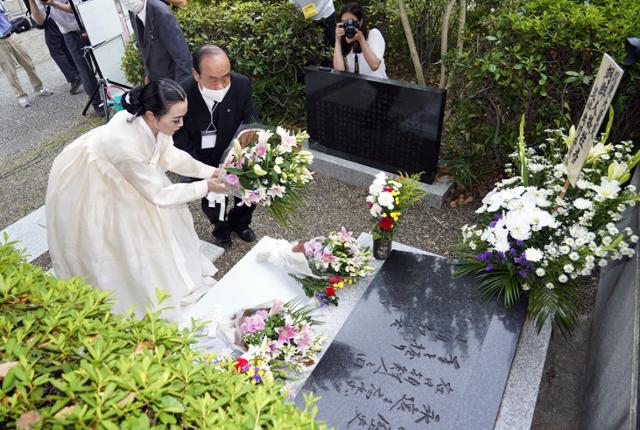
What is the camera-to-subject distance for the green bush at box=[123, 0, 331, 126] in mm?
5559

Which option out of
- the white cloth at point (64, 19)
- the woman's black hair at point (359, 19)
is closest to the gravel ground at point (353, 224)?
the woman's black hair at point (359, 19)

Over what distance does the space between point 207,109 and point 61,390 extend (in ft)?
9.08

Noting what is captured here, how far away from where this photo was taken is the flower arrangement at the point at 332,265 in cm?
344

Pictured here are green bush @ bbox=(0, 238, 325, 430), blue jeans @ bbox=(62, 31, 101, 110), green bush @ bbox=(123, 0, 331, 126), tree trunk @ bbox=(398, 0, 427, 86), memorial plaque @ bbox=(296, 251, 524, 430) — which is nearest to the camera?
green bush @ bbox=(0, 238, 325, 430)

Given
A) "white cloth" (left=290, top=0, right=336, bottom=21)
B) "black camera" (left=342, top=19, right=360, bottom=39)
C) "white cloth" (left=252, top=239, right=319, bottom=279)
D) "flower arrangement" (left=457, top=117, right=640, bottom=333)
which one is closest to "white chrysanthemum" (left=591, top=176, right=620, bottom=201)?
"flower arrangement" (left=457, top=117, right=640, bottom=333)

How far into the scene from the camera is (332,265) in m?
3.44

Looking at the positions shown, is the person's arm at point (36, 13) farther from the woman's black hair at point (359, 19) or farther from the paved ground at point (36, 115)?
the woman's black hair at point (359, 19)

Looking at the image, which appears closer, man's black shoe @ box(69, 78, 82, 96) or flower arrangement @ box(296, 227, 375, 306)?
flower arrangement @ box(296, 227, 375, 306)

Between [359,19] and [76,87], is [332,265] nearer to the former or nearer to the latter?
[359,19]

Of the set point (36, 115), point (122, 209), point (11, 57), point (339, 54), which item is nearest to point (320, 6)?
point (339, 54)

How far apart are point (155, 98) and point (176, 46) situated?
2.10 meters

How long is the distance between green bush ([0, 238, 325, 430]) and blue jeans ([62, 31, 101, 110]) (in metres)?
5.76

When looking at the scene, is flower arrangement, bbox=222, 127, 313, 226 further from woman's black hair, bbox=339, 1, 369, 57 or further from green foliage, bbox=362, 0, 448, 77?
green foliage, bbox=362, 0, 448, 77

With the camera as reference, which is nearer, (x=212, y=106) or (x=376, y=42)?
(x=212, y=106)
